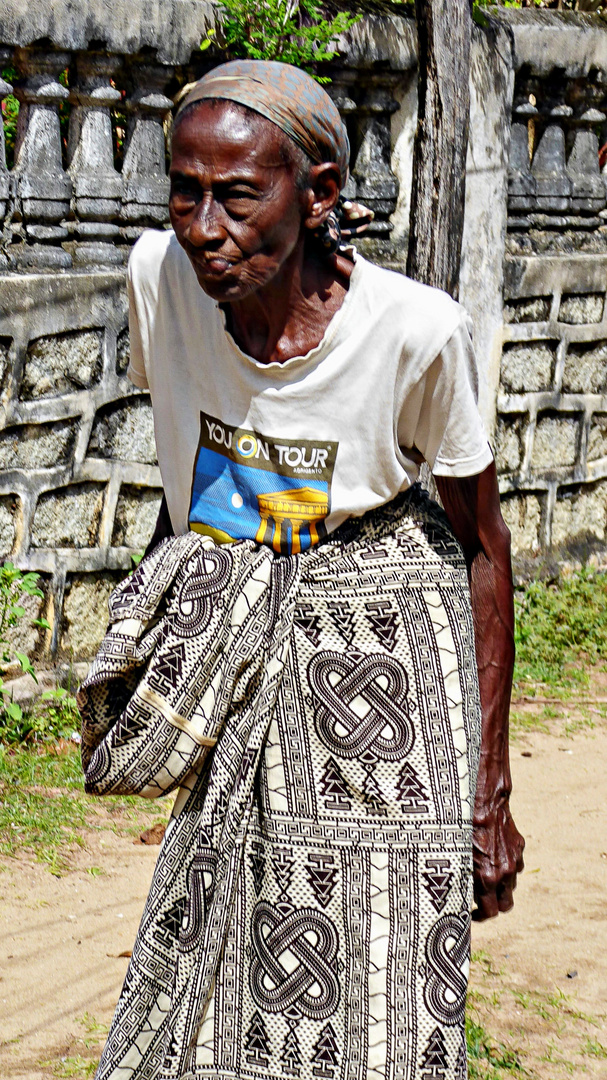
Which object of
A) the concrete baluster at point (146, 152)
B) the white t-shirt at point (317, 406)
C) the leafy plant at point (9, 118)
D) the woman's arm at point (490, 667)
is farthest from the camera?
the leafy plant at point (9, 118)

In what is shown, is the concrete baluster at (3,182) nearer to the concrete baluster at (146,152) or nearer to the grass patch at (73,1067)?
the concrete baluster at (146,152)

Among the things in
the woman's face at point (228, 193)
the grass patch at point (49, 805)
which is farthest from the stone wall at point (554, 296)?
the woman's face at point (228, 193)

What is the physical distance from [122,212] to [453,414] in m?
2.64

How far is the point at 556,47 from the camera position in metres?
5.26

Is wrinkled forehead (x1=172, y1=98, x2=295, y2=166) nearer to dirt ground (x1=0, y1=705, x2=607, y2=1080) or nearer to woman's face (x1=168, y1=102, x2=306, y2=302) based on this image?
woman's face (x1=168, y1=102, x2=306, y2=302)

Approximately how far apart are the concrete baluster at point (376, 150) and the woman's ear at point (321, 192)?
308 centimetres

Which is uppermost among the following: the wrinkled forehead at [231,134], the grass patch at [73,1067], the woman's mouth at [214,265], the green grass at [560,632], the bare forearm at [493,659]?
the wrinkled forehead at [231,134]

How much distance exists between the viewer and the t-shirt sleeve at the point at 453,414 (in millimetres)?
1782

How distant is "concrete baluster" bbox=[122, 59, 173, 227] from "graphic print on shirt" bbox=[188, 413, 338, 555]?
2466mm

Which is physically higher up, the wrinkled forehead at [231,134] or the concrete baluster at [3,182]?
the wrinkled forehead at [231,134]

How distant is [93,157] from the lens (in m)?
4.08

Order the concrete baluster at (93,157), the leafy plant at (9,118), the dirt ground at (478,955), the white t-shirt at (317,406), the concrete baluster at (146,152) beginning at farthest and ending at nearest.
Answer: the leafy plant at (9,118), the concrete baluster at (146,152), the concrete baluster at (93,157), the dirt ground at (478,955), the white t-shirt at (317,406)

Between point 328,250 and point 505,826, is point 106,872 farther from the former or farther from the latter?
point 328,250

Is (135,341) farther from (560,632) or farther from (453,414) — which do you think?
(560,632)
